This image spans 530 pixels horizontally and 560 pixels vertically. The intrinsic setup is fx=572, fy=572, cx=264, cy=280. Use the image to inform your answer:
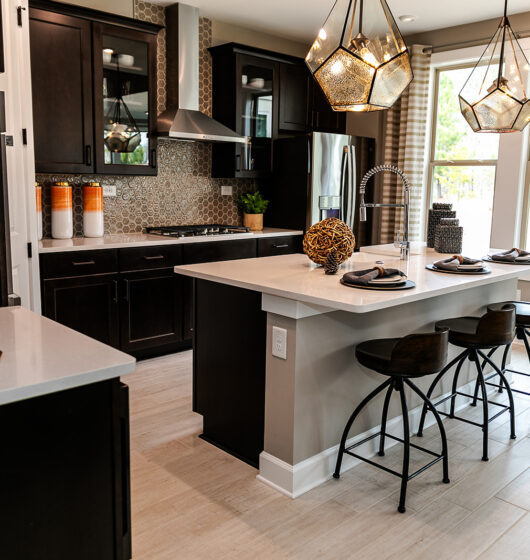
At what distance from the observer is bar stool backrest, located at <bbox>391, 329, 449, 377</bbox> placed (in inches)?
91.3

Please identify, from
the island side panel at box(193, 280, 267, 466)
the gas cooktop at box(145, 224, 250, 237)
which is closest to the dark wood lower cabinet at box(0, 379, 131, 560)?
the island side panel at box(193, 280, 267, 466)

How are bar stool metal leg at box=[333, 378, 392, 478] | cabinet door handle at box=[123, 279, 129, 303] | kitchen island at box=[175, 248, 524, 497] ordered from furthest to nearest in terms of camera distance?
1. cabinet door handle at box=[123, 279, 129, 303]
2. bar stool metal leg at box=[333, 378, 392, 478]
3. kitchen island at box=[175, 248, 524, 497]

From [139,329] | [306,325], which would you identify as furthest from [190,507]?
[139,329]

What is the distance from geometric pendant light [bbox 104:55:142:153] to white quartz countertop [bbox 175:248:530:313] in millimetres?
1760

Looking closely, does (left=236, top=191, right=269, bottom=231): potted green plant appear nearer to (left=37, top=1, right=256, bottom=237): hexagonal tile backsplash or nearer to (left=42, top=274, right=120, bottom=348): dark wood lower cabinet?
(left=37, top=1, right=256, bottom=237): hexagonal tile backsplash

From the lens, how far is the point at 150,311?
14.0ft

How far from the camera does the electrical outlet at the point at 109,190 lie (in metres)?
4.60

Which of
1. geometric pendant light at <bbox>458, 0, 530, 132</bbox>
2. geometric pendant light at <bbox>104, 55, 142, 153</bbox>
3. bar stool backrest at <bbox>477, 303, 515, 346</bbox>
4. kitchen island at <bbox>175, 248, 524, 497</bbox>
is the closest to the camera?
kitchen island at <bbox>175, 248, 524, 497</bbox>

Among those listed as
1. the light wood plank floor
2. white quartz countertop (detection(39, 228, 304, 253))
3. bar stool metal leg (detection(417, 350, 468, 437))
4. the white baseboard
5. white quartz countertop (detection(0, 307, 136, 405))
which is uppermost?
white quartz countertop (detection(39, 228, 304, 253))

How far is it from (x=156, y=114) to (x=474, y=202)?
→ 3.01 metres

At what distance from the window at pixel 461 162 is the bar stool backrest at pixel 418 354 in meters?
3.30

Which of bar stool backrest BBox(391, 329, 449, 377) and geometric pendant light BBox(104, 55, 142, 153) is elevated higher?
geometric pendant light BBox(104, 55, 142, 153)

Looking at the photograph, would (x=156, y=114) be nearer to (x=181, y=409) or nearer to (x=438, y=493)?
(x=181, y=409)

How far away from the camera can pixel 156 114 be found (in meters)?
4.59
